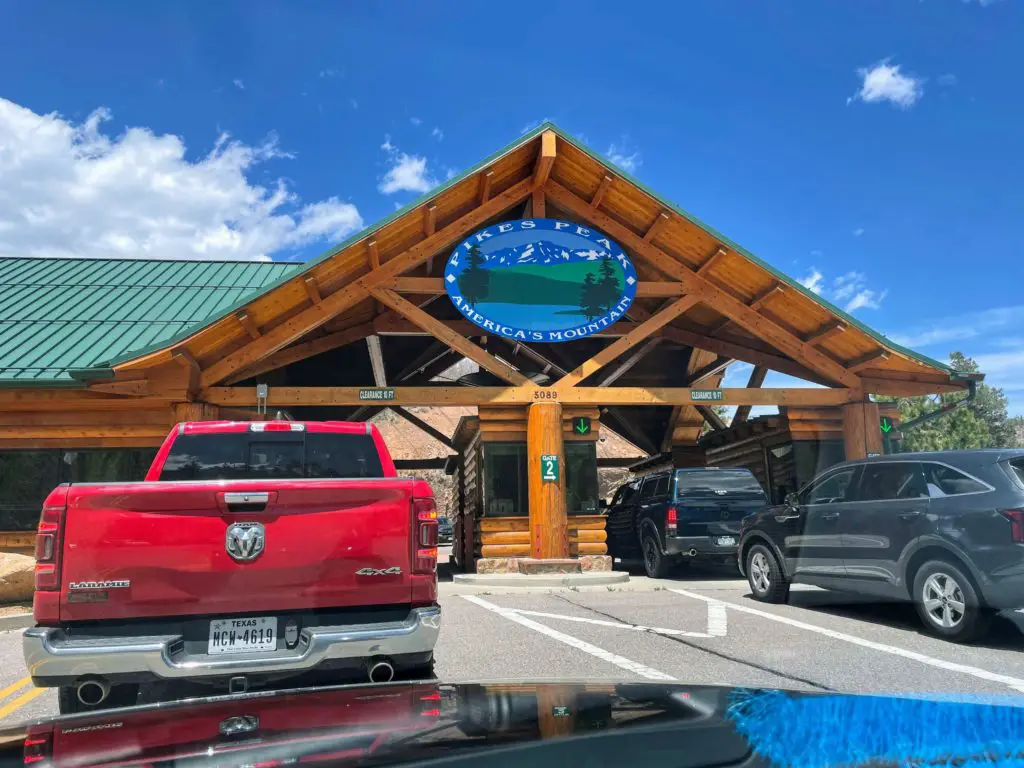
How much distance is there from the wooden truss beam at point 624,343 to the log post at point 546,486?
0.67 meters

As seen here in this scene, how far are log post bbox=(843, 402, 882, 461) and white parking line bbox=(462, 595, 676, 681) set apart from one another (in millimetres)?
8569

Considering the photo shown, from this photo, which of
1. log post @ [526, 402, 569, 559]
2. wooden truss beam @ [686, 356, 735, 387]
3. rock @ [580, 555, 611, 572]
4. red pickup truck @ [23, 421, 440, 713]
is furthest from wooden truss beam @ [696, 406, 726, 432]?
red pickup truck @ [23, 421, 440, 713]

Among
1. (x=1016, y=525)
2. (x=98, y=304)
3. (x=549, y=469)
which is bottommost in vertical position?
(x=1016, y=525)

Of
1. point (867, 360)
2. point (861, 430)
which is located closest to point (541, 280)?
point (867, 360)

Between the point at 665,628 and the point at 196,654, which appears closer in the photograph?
the point at 196,654

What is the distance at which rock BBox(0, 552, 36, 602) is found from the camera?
998 centimetres

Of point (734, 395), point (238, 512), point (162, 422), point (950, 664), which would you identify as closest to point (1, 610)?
point (162, 422)

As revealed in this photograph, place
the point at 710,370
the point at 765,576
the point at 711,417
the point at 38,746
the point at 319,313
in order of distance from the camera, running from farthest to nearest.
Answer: the point at 711,417, the point at 710,370, the point at 319,313, the point at 765,576, the point at 38,746

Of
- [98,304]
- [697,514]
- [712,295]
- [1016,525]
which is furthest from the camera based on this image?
[98,304]

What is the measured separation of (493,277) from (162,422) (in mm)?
6745

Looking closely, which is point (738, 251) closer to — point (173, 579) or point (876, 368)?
point (876, 368)

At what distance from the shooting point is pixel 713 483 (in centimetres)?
1312

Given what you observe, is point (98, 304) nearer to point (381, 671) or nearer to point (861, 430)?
point (381, 671)

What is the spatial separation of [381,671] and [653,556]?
33.6 ft
